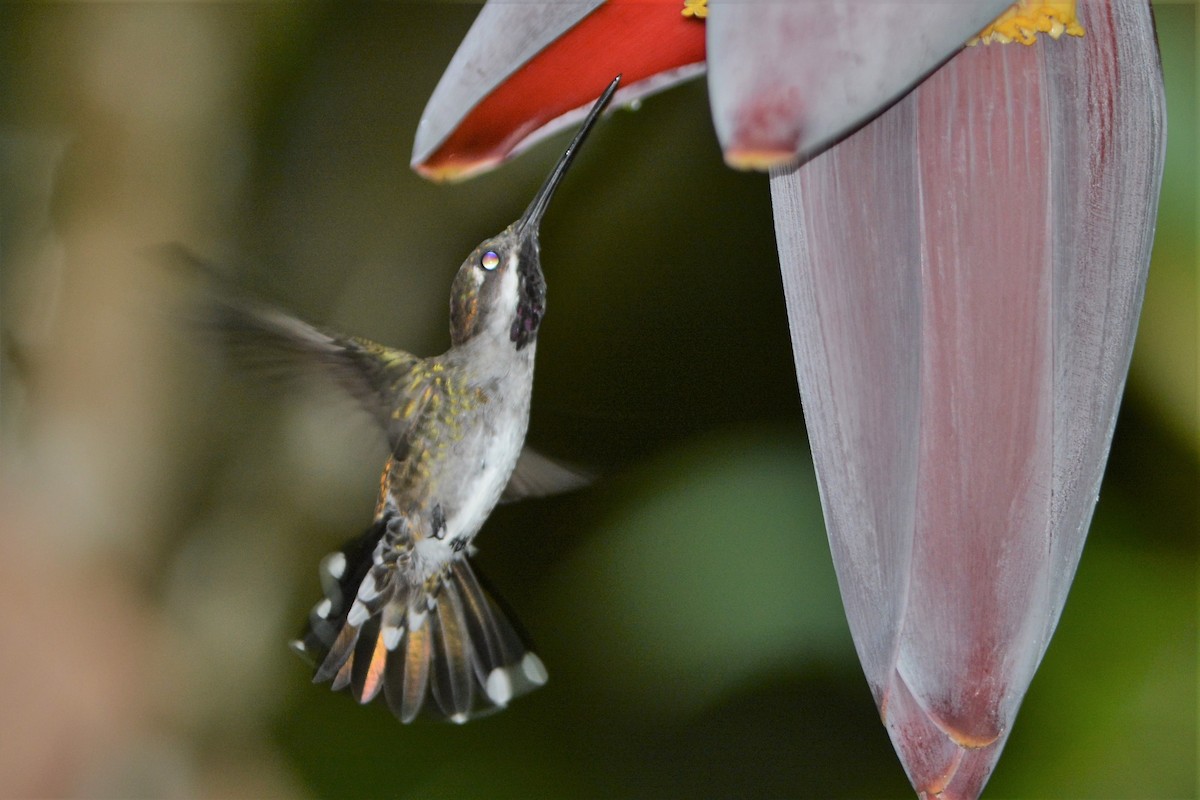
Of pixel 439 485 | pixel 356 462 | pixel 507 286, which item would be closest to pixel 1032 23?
pixel 507 286

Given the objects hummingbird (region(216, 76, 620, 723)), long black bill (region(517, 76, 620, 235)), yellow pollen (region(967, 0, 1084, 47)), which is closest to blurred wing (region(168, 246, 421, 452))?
hummingbird (region(216, 76, 620, 723))

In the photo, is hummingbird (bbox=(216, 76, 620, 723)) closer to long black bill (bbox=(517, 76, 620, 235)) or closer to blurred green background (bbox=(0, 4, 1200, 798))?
long black bill (bbox=(517, 76, 620, 235))

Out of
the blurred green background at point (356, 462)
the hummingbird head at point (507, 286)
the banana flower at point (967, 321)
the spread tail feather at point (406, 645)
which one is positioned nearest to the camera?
the banana flower at point (967, 321)

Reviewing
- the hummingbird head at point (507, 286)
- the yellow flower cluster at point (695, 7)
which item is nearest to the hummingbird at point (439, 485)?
the hummingbird head at point (507, 286)

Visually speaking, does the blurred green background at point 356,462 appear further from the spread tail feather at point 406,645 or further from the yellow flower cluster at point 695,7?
the yellow flower cluster at point 695,7

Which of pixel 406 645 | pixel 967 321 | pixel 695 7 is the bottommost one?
pixel 406 645

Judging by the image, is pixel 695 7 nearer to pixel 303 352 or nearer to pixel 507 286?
pixel 507 286

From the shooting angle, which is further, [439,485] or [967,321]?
[439,485]
